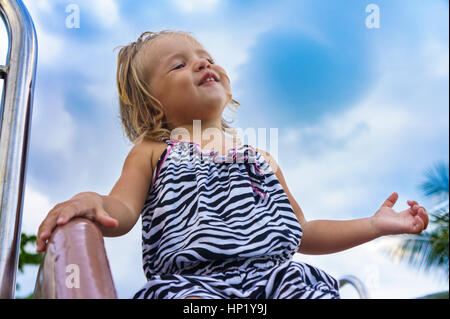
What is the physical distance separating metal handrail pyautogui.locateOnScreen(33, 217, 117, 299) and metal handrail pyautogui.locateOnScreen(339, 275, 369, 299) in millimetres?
756

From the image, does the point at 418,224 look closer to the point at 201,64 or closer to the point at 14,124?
the point at 201,64

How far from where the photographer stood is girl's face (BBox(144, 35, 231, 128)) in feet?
4.18

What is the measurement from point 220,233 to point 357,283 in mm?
462

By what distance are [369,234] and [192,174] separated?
45 centimetres

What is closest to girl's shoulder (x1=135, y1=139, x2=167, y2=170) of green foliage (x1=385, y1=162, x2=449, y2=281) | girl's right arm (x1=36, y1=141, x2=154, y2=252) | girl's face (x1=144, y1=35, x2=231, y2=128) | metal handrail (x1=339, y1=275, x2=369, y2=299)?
girl's right arm (x1=36, y1=141, x2=154, y2=252)

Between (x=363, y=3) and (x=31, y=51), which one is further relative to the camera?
(x=363, y=3)

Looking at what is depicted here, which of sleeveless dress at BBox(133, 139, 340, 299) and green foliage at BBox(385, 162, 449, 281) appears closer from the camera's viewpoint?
sleeveless dress at BBox(133, 139, 340, 299)

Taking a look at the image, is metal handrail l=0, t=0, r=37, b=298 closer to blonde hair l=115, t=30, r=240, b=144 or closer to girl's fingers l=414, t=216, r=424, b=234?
blonde hair l=115, t=30, r=240, b=144

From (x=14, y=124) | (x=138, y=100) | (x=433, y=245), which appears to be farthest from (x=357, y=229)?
(x=433, y=245)

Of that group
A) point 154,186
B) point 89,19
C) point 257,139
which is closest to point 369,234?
point 257,139

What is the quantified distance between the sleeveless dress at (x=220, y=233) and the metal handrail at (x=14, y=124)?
23cm

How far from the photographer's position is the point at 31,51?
2.91ft
